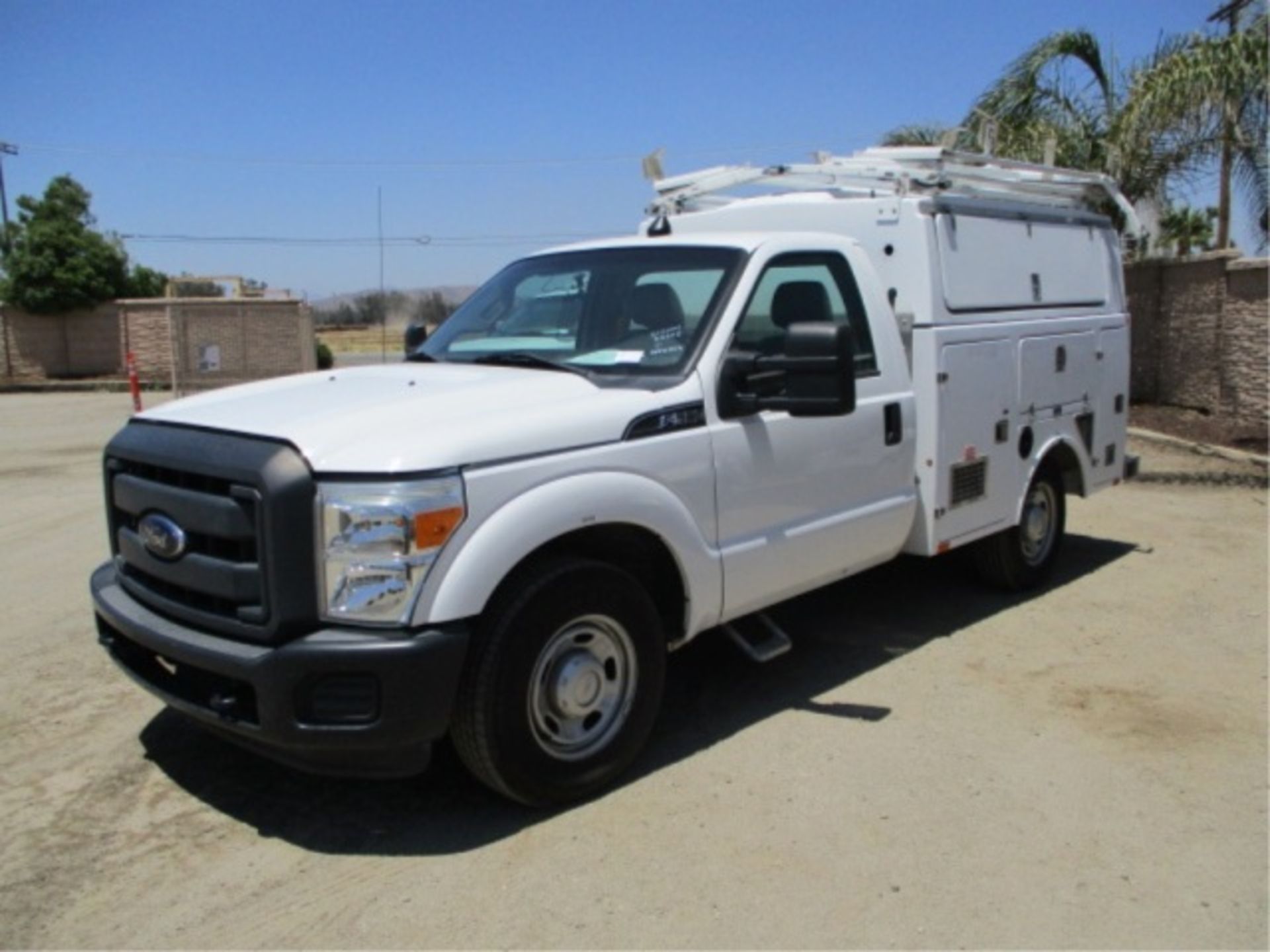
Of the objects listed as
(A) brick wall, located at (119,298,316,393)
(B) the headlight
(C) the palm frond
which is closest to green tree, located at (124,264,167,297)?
(A) brick wall, located at (119,298,316,393)

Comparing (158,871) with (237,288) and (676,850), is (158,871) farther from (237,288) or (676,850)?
(237,288)

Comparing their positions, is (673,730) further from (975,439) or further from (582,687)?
(975,439)

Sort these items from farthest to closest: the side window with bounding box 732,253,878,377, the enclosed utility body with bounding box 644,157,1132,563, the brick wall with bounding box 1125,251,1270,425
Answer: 1. the brick wall with bounding box 1125,251,1270,425
2. the enclosed utility body with bounding box 644,157,1132,563
3. the side window with bounding box 732,253,878,377

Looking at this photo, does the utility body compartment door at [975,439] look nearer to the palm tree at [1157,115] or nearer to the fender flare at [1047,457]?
the fender flare at [1047,457]

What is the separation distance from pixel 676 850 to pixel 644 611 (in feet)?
2.80

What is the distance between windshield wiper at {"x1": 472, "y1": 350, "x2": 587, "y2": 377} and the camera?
4398 millimetres

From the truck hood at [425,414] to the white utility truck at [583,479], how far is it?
0.6 inches

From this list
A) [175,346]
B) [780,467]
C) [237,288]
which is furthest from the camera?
[237,288]

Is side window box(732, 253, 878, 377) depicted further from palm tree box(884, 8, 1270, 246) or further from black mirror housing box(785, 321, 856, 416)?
palm tree box(884, 8, 1270, 246)

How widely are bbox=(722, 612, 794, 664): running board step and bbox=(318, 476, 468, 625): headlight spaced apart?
5.73ft

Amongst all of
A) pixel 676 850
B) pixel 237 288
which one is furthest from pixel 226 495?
pixel 237 288

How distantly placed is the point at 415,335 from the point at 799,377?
262cm

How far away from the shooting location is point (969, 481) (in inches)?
225

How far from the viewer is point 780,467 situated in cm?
454
